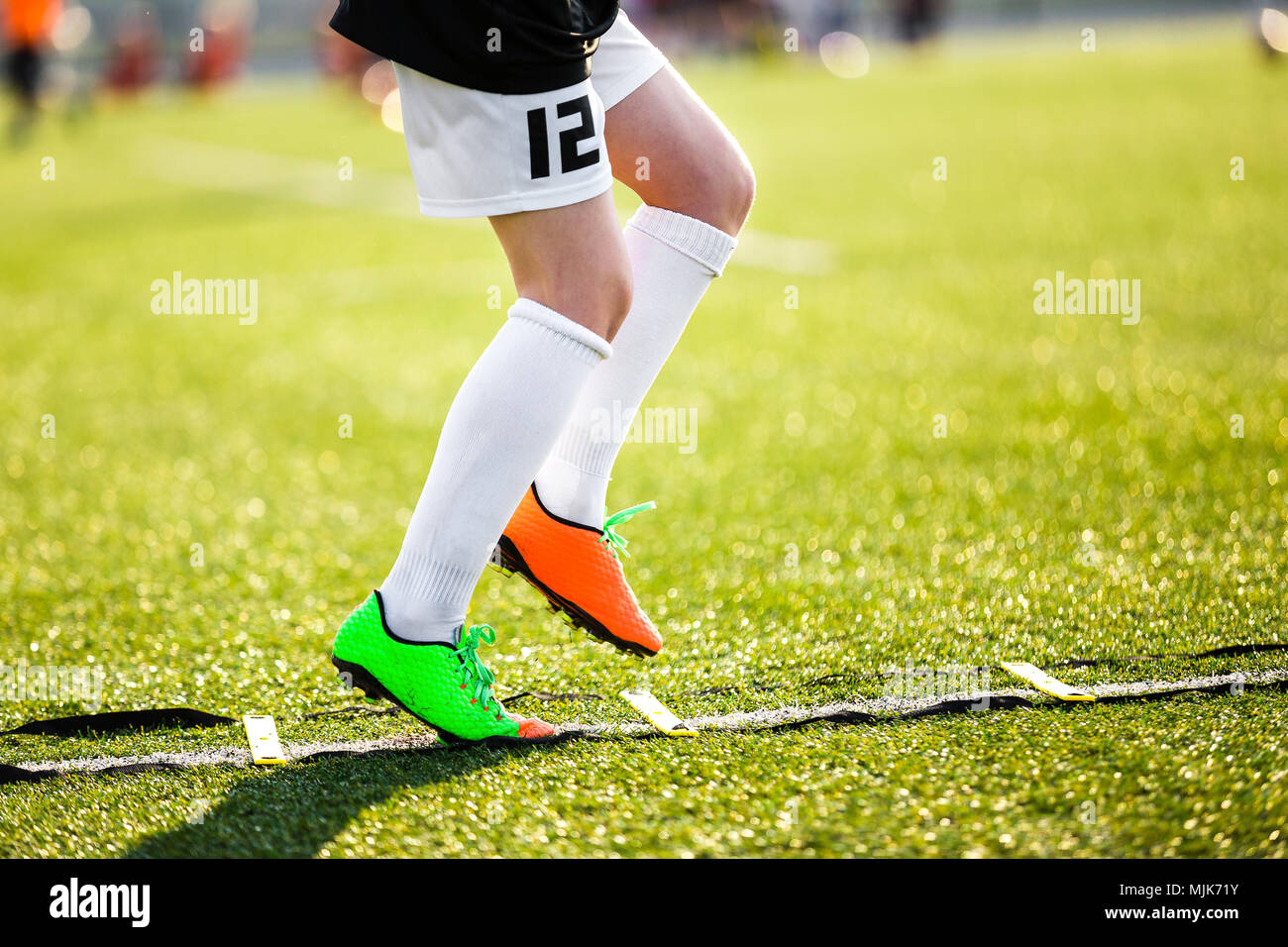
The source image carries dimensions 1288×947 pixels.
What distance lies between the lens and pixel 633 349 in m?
2.08

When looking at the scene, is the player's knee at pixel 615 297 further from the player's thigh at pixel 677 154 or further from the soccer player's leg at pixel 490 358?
the player's thigh at pixel 677 154

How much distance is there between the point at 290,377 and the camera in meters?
4.90

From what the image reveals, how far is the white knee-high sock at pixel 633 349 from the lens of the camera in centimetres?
206

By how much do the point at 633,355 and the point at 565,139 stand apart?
455 mm

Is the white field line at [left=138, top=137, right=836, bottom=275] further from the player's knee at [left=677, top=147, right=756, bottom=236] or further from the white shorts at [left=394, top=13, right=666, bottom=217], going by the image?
the white shorts at [left=394, top=13, right=666, bottom=217]

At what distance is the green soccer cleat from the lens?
1828 mm

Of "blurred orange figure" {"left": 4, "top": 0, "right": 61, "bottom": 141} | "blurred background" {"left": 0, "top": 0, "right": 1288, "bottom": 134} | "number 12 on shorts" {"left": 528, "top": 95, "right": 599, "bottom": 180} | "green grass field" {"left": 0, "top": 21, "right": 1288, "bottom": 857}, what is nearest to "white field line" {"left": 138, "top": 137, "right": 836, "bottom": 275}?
"green grass field" {"left": 0, "top": 21, "right": 1288, "bottom": 857}

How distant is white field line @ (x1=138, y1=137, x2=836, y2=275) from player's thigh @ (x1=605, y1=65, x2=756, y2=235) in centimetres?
432

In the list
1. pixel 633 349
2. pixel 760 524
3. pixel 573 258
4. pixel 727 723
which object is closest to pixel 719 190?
pixel 633 349

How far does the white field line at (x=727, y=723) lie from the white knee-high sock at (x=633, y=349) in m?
0.36

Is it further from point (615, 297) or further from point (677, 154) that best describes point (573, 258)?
point (677, 154)

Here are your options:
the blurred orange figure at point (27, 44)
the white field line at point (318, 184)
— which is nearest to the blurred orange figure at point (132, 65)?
the blurred orange figure at point (27, 44)
